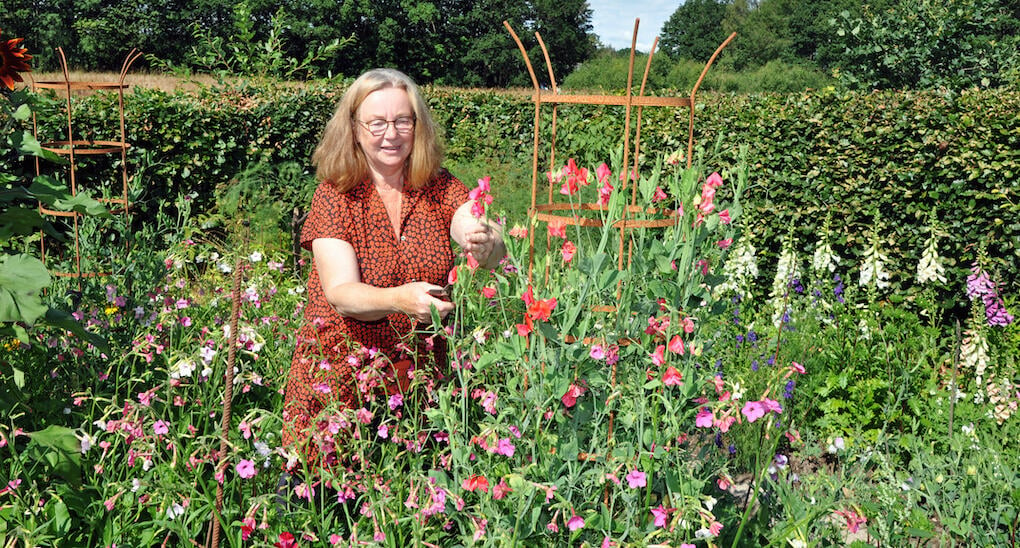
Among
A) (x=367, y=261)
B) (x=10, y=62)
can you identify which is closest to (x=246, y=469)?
(x=367, y=261)

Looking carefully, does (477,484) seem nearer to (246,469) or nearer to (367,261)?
(246,469)

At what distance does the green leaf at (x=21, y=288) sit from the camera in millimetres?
1741

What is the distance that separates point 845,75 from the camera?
858 centimetres

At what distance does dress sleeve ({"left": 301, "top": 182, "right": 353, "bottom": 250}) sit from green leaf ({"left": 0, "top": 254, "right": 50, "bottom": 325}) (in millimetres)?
654

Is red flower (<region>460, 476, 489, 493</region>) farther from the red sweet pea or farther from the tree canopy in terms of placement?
the tree canopy

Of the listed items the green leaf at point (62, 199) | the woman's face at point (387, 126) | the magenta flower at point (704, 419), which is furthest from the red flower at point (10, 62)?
the magenta flower at point (704, 419)

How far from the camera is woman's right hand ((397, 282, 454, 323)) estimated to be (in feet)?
5.49

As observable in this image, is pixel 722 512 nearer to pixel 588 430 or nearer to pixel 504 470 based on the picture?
pixel 588 430

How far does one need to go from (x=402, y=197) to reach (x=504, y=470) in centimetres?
97

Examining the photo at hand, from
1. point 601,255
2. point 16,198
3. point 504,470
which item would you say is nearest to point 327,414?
point 504,470

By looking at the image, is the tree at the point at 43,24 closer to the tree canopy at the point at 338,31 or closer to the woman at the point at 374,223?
the tree canopy at the point at 338,31

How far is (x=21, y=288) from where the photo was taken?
178 cm

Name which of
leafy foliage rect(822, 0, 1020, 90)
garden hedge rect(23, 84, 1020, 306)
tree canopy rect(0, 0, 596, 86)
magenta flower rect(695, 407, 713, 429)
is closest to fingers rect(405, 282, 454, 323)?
magenta flower rect(695, 407, 713, 429)

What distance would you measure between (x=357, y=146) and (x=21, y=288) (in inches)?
36.1
